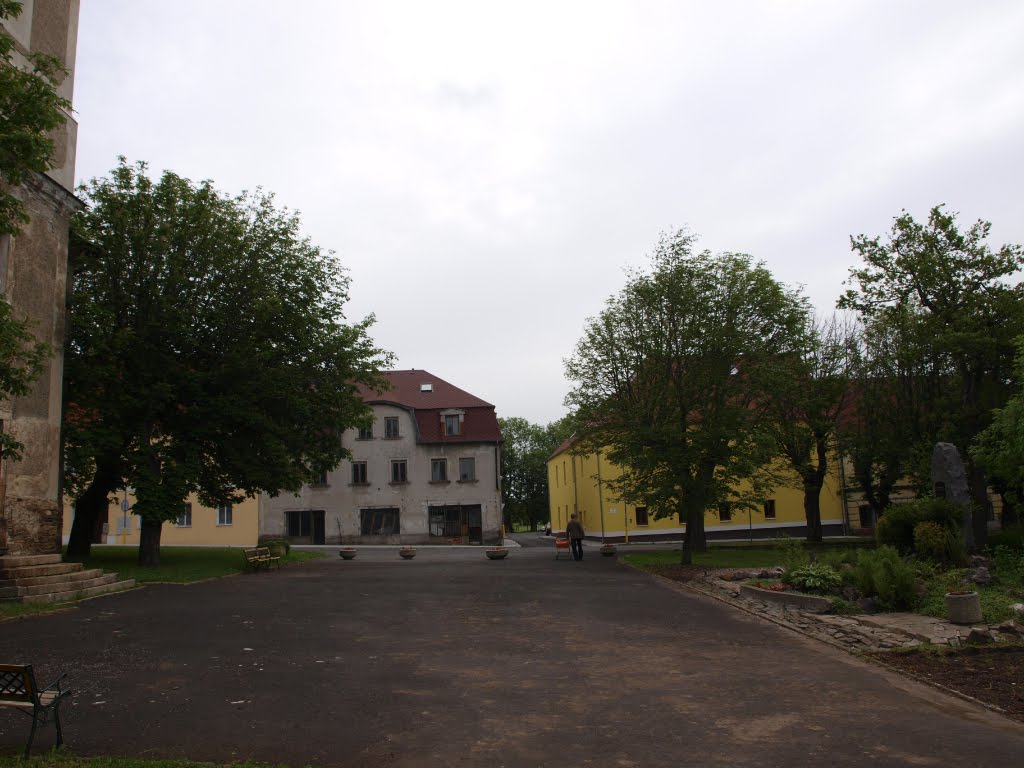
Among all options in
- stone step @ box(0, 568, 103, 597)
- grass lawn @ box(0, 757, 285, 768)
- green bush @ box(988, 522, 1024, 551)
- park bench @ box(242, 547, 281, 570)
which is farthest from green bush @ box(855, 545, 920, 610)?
park bench @ box(242, 547, 281, 570)

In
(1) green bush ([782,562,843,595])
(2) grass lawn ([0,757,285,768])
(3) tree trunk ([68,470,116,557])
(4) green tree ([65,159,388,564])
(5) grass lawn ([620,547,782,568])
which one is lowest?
Result: (5) grass lawn ([620,547,782,568])

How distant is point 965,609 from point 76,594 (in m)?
16.0

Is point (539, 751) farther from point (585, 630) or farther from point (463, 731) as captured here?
point (585, 630)

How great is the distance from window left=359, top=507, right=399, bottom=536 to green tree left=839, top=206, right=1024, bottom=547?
96.1 feet

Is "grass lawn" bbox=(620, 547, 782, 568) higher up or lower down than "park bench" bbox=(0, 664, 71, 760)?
lower down

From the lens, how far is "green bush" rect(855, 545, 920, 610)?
13375 mm

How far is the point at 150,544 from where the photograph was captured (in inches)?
898

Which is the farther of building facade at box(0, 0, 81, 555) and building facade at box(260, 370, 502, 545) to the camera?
building facade at box(260, 370, 502, 545)

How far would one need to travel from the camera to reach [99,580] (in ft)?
53.6

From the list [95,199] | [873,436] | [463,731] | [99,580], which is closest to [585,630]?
[463,731]

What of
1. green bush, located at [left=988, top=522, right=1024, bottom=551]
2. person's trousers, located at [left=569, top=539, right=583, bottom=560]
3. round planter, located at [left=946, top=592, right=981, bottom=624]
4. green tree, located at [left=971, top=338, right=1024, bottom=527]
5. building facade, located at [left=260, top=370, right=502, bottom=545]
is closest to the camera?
round planter, located at [left=946, top=592, right=981, bottom=624]

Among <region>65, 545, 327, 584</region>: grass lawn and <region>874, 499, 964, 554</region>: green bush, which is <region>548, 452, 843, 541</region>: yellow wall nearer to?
<region>65, 545, 327, 584</region>: grass lawn

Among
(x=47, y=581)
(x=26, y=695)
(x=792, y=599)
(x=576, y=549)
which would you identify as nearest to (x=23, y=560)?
(x=47, y=581)

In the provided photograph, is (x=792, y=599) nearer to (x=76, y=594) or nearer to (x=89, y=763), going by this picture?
(x=89, y=763)
